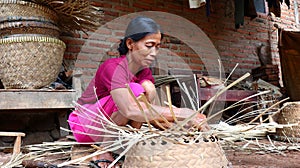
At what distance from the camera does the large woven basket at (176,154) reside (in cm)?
84

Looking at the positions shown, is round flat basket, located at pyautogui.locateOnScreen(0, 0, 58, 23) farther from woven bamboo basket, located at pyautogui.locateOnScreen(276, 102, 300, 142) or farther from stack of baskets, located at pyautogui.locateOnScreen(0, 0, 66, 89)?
woven bamboo basket, located at pyautogui.locateOnScreen(276, 102, 300, 142)

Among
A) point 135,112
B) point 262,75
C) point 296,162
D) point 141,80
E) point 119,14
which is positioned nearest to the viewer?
point 135,112

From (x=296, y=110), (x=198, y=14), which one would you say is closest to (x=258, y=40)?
(x=198, y=14)

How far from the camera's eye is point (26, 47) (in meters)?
1.94

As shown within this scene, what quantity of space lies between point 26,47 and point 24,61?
0.31 feet

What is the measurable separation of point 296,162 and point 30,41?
1720mm

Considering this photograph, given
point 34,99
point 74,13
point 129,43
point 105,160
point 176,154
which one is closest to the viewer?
point 176,154

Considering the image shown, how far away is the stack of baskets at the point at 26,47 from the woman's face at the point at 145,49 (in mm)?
797

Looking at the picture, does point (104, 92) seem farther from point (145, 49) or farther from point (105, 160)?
point (105, 160)

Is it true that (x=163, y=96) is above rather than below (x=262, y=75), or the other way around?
below

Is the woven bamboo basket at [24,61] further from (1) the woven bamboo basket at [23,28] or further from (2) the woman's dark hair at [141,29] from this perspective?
(2) the woman's dark hair at [141,29]

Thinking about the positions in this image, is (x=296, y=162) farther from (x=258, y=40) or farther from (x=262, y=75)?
(x=258, y=40)

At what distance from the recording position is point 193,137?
875 mm

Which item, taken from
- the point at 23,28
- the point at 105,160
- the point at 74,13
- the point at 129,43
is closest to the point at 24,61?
the point at 23,28
